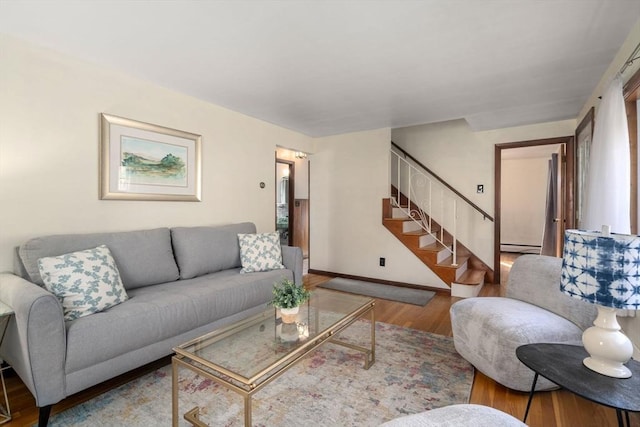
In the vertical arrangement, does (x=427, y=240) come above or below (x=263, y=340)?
above

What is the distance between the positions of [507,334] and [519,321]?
5.4 inches

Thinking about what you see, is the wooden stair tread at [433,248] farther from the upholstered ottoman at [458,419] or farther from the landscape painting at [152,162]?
the upholstered ottoman at [458,419]

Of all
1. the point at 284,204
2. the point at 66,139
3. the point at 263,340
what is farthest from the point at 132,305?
the point at 284,204

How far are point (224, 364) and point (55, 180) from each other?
197 cm

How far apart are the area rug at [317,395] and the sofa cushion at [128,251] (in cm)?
73

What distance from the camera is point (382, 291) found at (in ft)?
13.1

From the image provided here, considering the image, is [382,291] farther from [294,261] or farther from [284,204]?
[284,204]

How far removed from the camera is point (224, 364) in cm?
135

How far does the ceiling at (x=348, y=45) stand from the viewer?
5.58 ft

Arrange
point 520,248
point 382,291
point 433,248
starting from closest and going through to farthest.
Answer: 1. point 382,291
2. point 433,248
3. point 520,248

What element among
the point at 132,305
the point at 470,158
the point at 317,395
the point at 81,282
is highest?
the point at 470,158

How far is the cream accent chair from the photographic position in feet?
5.65

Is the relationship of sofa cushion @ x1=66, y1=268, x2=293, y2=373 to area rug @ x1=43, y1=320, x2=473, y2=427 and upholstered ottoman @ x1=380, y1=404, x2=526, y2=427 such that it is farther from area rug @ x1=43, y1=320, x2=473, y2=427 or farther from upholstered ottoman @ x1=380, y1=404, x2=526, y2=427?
upholstered ottoman @ x1=380, y1=404, x2=526, y2=427

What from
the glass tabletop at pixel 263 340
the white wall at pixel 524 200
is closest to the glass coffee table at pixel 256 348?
the glass tabletop at pixel 263 340
